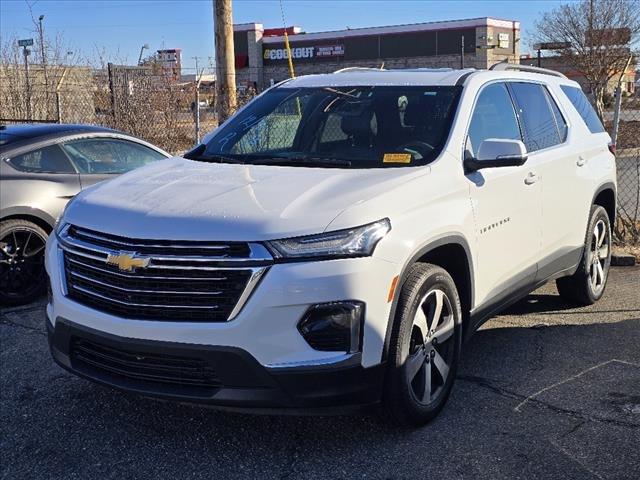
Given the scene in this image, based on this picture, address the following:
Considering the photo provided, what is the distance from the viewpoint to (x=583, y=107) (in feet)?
20.4

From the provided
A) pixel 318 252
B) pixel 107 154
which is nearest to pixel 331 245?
pixel 318 252

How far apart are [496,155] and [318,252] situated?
1.50 meters

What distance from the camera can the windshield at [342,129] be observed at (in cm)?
432

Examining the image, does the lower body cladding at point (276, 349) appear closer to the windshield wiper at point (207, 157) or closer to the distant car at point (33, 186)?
the windshield wiper at point (207, 157)

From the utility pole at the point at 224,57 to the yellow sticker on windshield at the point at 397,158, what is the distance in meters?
7.25

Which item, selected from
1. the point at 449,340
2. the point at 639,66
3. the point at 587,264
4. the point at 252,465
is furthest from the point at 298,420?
the point at 639,66

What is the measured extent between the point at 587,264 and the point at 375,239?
10.6 ft

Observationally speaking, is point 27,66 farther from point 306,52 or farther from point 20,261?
point 306,52

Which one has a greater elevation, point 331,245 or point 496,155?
point 496,155

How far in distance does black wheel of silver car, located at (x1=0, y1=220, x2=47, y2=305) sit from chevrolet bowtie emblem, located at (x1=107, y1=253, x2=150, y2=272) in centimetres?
324

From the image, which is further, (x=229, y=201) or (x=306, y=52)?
(x=306, y=52)

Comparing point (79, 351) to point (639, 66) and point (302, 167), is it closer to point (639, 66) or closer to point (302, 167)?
point (302, 167)

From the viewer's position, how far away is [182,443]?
3789 mm

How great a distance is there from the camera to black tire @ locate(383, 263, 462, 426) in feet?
11.6
